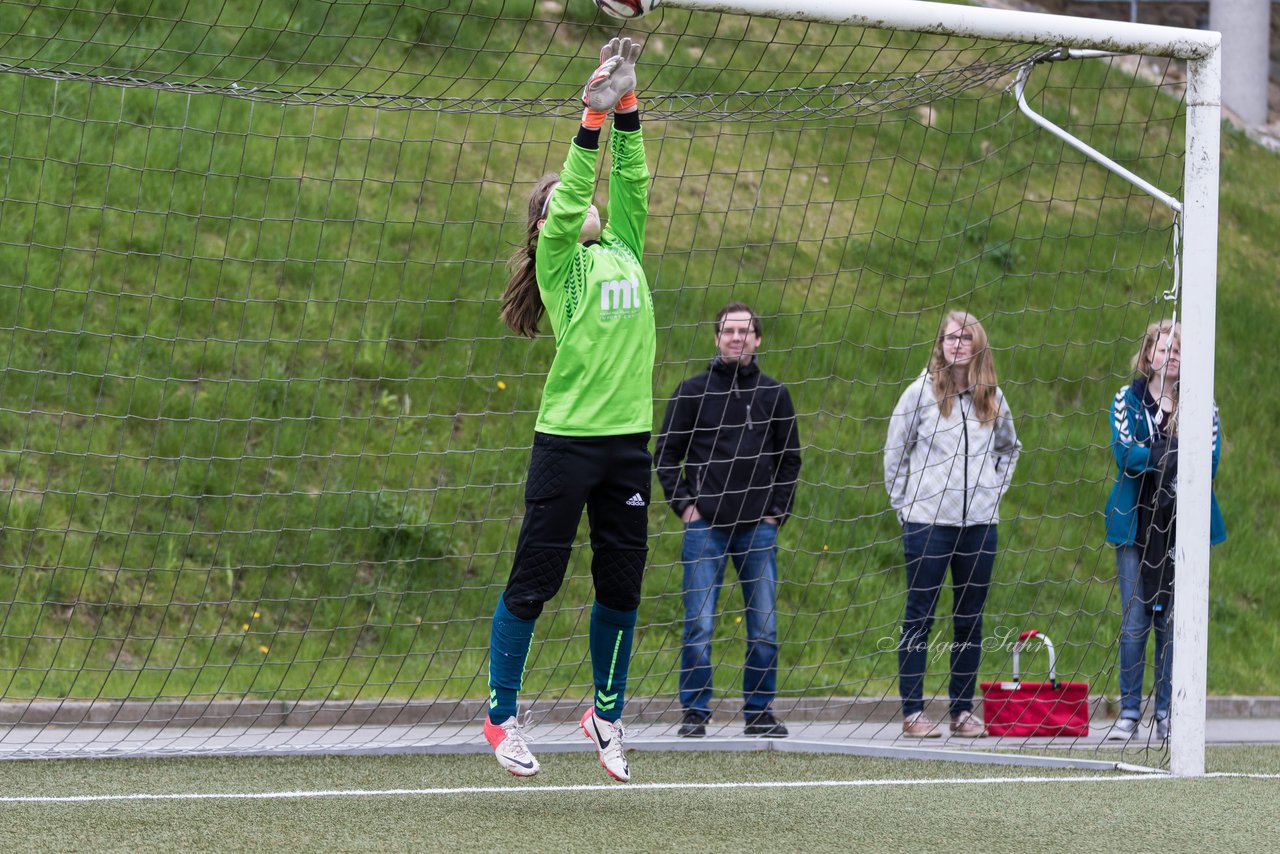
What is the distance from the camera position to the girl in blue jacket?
6.20 metres

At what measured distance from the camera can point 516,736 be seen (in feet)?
14.2

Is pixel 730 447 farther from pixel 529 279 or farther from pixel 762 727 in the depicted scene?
pixel 529 279

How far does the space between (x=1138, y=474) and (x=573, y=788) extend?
2.96 meters

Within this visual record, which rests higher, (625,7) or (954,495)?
(625,7)

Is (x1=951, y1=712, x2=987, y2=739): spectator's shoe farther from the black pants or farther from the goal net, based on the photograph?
the black pants

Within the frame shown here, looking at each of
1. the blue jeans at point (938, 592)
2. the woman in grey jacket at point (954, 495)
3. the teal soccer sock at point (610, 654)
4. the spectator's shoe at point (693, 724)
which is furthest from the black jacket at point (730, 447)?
the teal soccer sock at point (610, 654)

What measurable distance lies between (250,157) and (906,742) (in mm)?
5749

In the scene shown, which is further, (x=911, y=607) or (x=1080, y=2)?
(x=1080, y=2)

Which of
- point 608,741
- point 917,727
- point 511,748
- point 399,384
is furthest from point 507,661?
point 399,384

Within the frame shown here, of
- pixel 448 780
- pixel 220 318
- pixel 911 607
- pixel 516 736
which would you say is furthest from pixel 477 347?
pixel 516 736

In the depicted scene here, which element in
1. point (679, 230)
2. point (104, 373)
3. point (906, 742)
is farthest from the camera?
point (679, 230)

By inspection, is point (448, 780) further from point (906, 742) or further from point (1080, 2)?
point (1080, 2)

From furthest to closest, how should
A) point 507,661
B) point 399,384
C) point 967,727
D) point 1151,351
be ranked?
1. point 399,384
2. point 967,727
3. point 1151,351
4. point 507,661

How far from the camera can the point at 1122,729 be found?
6.48 metres
